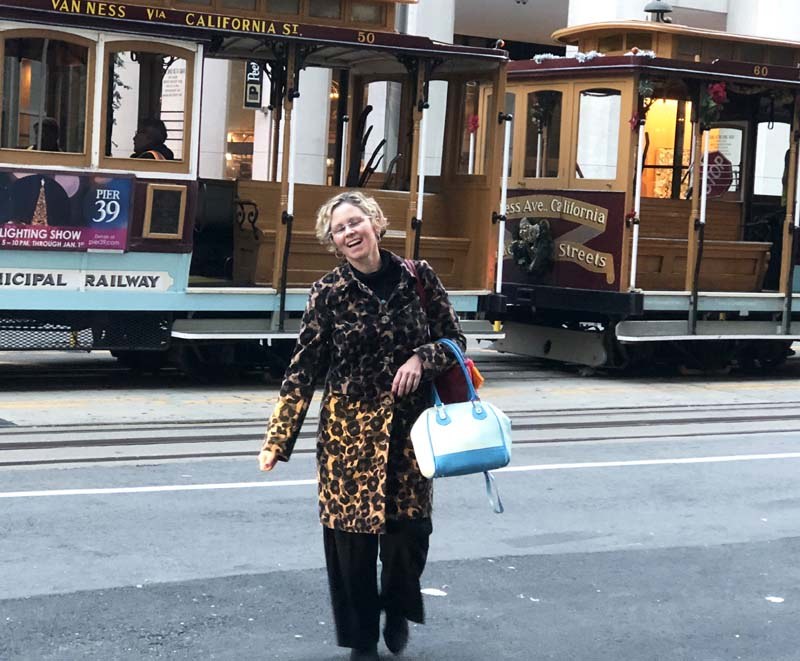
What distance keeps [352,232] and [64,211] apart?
286 inches

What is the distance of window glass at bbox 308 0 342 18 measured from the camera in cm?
1297

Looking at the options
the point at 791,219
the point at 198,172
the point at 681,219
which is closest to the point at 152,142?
A: the point at 198,172

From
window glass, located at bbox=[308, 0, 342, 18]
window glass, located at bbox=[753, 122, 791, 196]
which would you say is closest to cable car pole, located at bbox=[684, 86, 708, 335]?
window glass, located at bbox=[753, 122, 791, 196]

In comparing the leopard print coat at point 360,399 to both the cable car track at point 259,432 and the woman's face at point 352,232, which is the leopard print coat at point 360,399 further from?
the cable car track at point 259,432

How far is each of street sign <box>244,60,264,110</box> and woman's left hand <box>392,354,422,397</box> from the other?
984 cm

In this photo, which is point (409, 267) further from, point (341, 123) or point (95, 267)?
point (341, 123)

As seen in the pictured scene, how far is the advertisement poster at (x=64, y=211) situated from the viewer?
462 inches

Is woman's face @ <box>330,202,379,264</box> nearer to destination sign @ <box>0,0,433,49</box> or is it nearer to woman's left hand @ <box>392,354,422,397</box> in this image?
woman's left hand @ <box>392,354,422,397</box>

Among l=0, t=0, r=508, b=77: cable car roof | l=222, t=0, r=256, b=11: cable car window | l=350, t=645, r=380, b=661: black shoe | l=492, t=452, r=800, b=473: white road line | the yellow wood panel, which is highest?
l=222, t=0, r=256, b=11: cable car window

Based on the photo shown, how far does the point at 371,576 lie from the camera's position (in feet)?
17.3

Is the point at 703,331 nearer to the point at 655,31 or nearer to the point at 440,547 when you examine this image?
the point at 655,31

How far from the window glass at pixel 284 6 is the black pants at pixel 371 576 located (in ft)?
27.0

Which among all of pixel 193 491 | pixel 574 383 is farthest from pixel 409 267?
pixel 574 383

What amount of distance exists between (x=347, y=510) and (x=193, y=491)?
3.37 metres
